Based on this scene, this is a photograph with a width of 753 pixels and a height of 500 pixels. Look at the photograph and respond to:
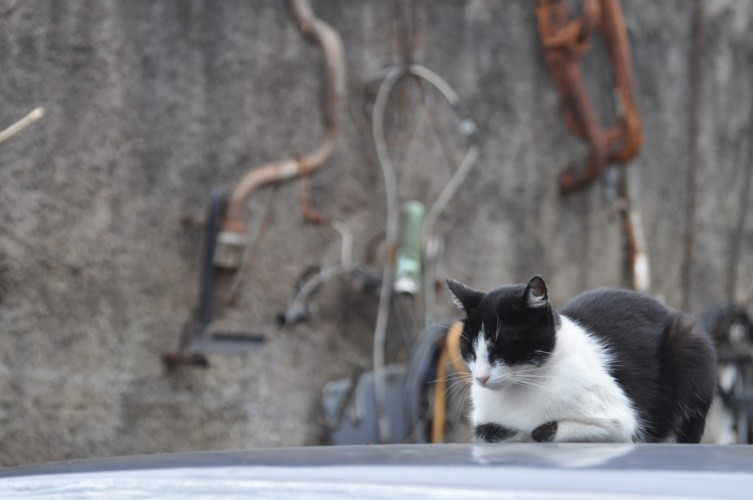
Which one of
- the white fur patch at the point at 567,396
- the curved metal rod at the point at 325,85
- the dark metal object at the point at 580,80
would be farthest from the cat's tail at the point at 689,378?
the dark metal object at the point at 580,80

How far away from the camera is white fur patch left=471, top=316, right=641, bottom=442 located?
2.39 metres

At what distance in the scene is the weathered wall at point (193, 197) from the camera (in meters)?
4.70

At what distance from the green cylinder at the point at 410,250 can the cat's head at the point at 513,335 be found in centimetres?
302

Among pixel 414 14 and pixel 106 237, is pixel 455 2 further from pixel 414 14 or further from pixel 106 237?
pixel 106 237

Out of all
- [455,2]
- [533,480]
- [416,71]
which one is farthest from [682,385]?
[455,2]

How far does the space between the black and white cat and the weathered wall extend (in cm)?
252

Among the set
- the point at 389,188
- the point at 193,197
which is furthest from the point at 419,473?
the point at 389,188

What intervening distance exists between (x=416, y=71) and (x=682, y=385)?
360 cm

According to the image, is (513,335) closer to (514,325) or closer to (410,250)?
(514,325)

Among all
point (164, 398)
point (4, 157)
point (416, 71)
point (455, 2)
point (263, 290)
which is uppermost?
point (455, 2)

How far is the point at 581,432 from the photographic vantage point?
2359mm

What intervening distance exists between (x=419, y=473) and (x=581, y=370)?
104cm

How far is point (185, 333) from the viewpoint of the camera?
198 inches

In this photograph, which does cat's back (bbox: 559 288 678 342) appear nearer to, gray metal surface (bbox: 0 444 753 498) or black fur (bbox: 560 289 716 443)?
black fur (bbox: 560 289 716 443)
